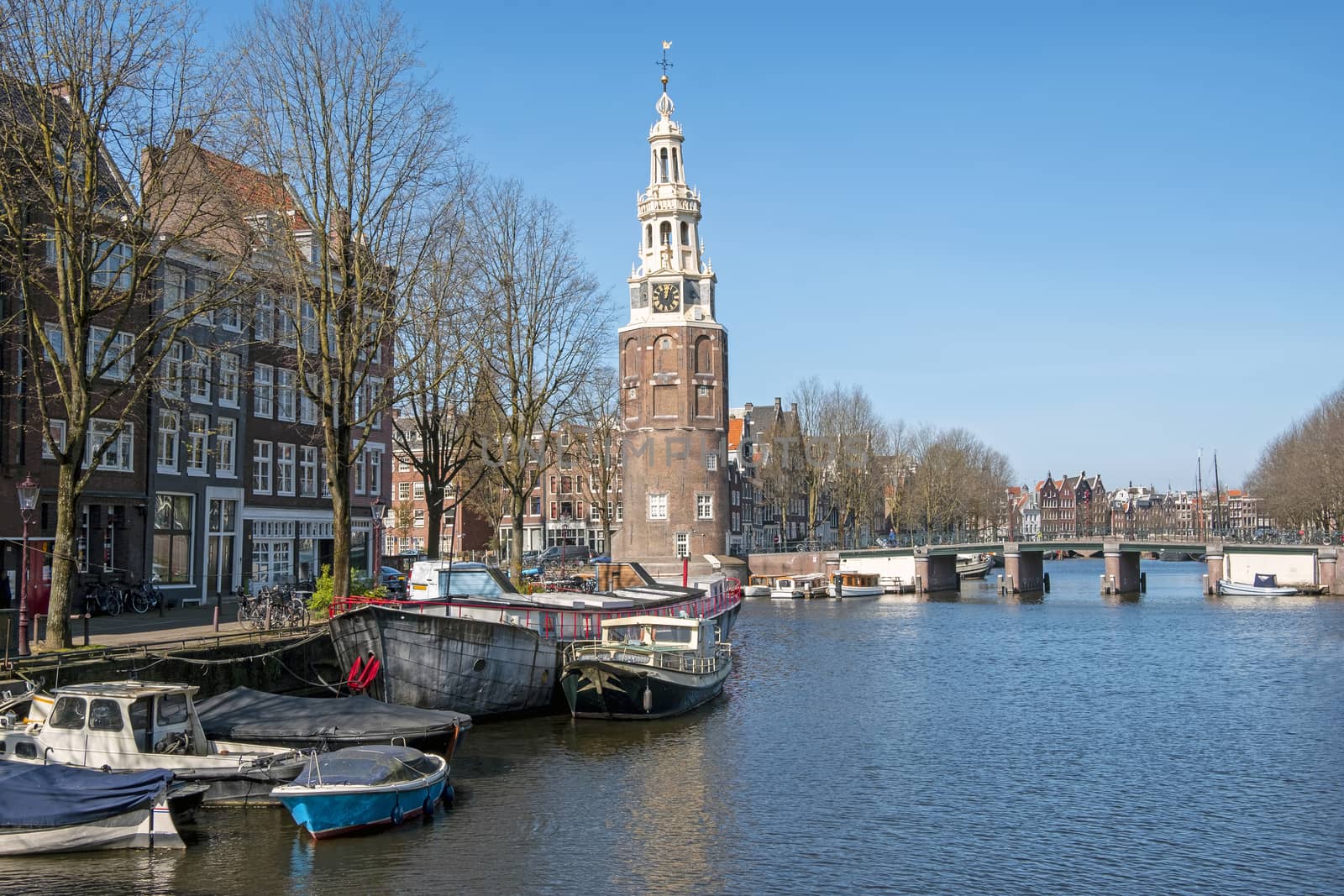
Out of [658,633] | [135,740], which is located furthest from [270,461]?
[135,740]

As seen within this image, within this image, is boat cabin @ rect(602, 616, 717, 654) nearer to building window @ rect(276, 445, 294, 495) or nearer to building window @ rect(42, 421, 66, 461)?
building window @ rect(42, 421, 66, 461)

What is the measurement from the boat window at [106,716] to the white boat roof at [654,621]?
15919mm

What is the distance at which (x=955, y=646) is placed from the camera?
2141 inches

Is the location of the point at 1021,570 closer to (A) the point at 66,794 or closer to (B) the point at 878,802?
(B) the point at 878,802

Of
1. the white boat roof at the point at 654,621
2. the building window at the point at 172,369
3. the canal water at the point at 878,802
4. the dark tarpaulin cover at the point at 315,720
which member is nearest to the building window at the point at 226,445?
the building window at the point at 172,369

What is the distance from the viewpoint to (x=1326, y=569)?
290ft

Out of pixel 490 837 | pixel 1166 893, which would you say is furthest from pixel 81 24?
pixel 1166 893

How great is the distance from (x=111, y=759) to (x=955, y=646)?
1597 inches

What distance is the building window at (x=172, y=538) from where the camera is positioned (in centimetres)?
4428

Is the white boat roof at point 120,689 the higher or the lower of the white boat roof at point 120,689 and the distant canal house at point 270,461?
the lower

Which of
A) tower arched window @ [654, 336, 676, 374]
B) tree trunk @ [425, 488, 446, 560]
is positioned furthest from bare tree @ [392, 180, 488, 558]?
tower arched window @ [654, 336, 676, 374]

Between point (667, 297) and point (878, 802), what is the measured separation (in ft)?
241

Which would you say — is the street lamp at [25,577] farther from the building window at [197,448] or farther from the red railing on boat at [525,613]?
the building window at [197,448]

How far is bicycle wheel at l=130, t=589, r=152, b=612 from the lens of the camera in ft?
132
